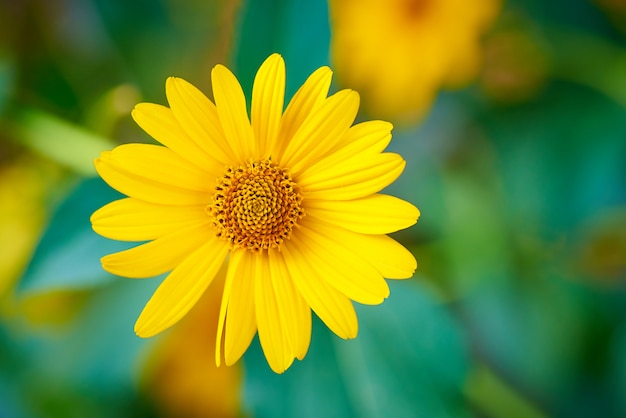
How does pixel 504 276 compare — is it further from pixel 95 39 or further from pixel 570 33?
pixel 95 39

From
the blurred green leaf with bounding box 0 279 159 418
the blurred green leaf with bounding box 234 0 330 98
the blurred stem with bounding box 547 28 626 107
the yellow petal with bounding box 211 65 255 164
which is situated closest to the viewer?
the yellow petal with bounding box 211 65 255 164

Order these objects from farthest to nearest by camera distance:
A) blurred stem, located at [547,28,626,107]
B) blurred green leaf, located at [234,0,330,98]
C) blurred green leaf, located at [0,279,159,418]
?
blurred stem, located at [547,28,626,107] < blurred green leaf, located at [0,279,159,418] < blurred green leaf, located at [234,0,330,98]

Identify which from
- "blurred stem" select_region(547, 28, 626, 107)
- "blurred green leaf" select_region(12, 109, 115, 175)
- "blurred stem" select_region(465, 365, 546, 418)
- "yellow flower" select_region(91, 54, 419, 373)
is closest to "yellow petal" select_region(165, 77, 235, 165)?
"yellow flower" select_region(91, 54, 419, 373)

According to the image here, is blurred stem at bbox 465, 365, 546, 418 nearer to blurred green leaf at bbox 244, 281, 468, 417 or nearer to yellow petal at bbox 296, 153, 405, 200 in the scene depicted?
blurred green leaf at bbox 244, 281, 468, 417

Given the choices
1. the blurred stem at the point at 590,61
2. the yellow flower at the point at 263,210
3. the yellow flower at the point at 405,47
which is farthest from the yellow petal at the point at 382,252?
the blurred stem at the point at 590,61

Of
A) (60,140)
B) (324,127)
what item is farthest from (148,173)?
(60,140)

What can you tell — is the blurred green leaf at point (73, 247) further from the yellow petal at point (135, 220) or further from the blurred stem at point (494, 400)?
the blurred stem at point (494, 400)

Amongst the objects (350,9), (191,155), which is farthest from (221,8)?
(191,155)

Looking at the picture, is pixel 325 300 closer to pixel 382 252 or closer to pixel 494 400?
pixel 382 252
